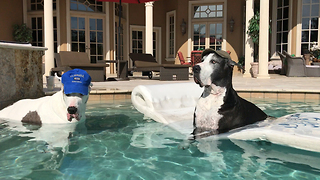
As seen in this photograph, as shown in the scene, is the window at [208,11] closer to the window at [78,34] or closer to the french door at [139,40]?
the french door at [139,40]

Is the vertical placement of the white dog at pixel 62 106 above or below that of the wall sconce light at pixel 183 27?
below

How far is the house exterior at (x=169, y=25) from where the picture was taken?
10.8 meters

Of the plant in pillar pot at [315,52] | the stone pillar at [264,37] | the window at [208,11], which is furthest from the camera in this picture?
the window at [208,11]

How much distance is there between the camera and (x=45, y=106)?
2.91m

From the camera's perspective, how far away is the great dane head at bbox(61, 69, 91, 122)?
245cm

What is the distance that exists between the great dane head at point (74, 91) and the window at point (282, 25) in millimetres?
10571

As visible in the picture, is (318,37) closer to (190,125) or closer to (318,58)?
(318,58)

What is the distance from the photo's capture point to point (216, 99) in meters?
2.38

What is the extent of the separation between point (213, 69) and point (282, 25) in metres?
10.4

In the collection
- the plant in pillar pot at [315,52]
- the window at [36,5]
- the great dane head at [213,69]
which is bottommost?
the great dane head at [213,69]

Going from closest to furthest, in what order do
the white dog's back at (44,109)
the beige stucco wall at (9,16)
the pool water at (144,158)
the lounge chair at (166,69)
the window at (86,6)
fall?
1. the pool water at (144,158)
2. the white dog's back at (44,109)
3. the lounge chair at (166,69)
4. the beige stucco wall at (9,16)
5. the window at (86,6)

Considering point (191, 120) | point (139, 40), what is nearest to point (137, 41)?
point (139, 40)

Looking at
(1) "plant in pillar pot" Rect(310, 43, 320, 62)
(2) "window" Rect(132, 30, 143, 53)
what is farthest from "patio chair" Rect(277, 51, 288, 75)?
(2) "window" Rect(132, 30, 143, 53)

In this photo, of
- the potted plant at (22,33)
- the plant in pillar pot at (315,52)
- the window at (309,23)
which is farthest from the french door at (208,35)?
the potted plant at (22,33)
